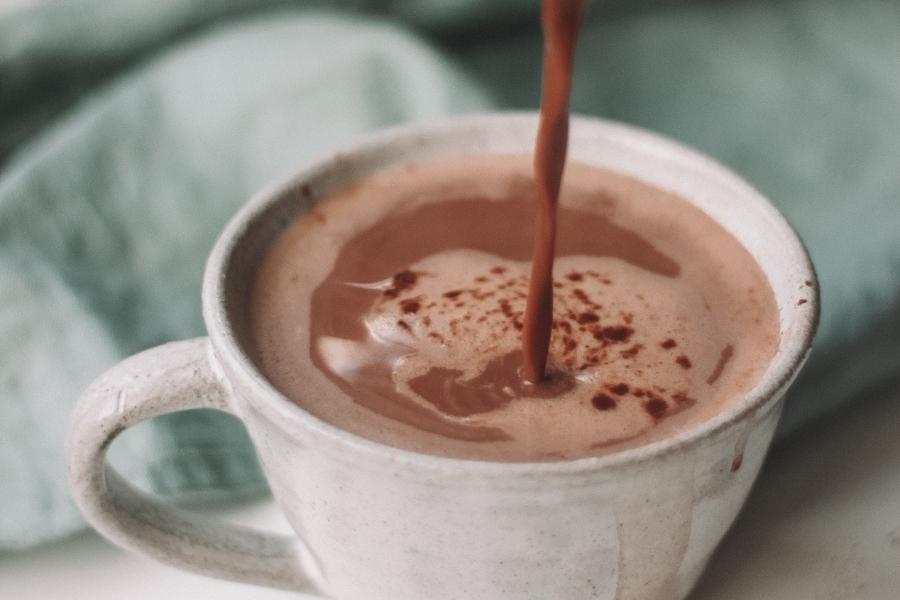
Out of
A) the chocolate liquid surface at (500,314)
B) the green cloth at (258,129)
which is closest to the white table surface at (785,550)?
the green cloth at (258,129)

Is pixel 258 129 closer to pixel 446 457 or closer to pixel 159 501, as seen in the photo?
pixel 159 501

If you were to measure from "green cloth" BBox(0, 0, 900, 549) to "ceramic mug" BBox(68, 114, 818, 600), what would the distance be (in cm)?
16

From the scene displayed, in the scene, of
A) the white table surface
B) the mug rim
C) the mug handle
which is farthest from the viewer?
the white table surface

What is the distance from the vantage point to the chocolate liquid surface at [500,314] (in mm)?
662

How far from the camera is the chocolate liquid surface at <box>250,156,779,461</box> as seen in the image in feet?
2.17

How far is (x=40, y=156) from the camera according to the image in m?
1.15

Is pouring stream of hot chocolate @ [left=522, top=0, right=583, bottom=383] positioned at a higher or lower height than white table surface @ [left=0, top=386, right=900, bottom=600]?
higher

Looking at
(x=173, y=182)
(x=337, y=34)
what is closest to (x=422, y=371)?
(x=173, y=182)

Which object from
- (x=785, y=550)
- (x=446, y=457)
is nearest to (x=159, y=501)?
(x=446, y=457)

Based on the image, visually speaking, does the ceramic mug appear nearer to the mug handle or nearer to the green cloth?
the mug handle

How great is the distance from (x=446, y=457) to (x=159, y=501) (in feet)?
0.81

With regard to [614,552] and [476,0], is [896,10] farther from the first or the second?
[614,552]

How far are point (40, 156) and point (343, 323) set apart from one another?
0.57 meters

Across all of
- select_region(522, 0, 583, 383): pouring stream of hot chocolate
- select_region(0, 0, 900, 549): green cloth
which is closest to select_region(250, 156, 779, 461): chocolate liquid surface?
select_region(522, 0, 583, 383): pouring stream of hot chocolate
